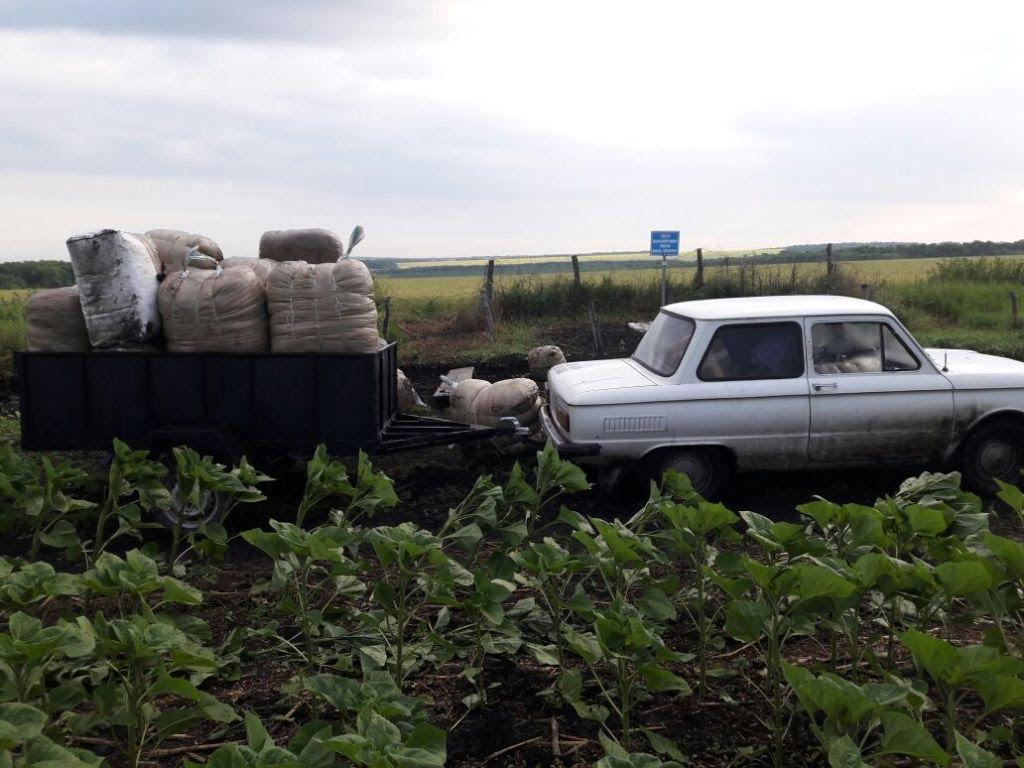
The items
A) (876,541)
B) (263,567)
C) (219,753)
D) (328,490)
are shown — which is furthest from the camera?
(263,567)

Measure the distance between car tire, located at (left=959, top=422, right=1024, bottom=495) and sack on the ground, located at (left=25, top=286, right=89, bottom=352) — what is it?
6.77 m

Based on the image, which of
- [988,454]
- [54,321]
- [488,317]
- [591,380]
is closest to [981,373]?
[988,454]

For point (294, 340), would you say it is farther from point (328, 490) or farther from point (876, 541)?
→ point (876, 541)

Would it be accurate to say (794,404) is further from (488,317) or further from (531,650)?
(488,317)

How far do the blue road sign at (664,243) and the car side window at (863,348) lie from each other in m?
11.2

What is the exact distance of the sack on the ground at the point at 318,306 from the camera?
21.4 feet

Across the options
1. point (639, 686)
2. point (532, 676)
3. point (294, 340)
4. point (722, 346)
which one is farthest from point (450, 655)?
point (722, 346)

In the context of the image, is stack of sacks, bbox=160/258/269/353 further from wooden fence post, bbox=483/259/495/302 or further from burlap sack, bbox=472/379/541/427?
wooden fence post, bbox=483/259/495/302

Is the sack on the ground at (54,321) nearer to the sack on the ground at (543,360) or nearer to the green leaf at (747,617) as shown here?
the green leaf at (747,617)

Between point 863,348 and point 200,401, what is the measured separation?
16.3 feet

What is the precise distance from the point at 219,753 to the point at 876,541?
2.43 metres

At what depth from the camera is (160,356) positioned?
21.4 feet

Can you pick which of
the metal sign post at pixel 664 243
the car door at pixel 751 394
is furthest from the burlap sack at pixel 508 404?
the metal sign post at pixel 664 243

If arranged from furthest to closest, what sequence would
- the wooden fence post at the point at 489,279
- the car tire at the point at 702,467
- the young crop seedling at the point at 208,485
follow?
the wooden fence post at the point at 489,279 → the car tire at the point at 702,467 → the young crop seedling at the point at 208,485
